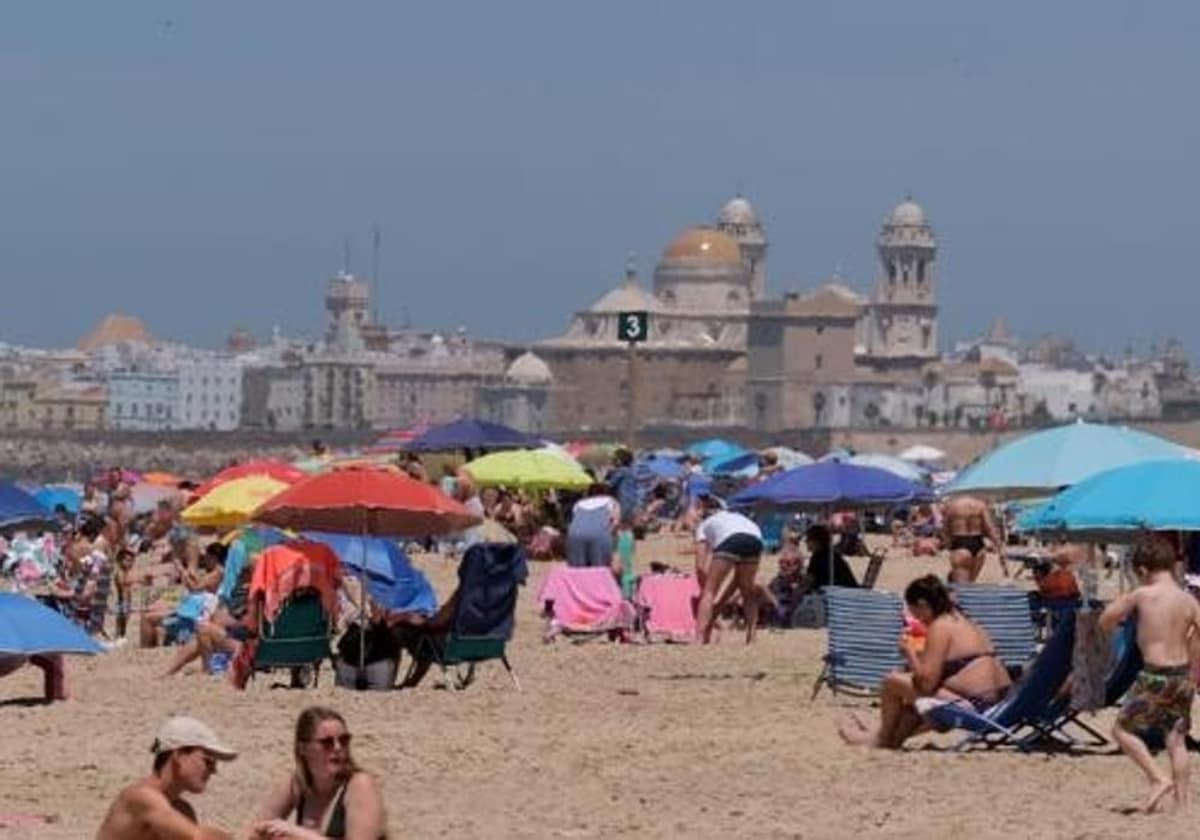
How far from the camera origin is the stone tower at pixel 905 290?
491 ft

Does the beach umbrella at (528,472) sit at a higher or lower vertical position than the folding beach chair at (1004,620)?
higher

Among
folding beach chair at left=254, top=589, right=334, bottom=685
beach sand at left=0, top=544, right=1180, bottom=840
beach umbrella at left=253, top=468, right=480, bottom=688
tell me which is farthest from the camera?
beach umbrella at left=253, top=468, right=480, bottom=688

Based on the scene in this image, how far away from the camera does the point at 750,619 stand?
17875 millimetres

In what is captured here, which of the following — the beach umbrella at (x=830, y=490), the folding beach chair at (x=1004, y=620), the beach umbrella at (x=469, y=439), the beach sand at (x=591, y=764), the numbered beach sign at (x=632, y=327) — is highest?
the numbered beach sign at (x=632, y=327)

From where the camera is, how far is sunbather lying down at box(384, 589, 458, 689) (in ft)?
49.4

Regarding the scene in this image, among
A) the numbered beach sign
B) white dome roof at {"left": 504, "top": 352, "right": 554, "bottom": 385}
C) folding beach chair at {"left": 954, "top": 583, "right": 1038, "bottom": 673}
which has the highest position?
white dome roof at {"left": 504, "top": 352, "right": 554, "bottom": 385}

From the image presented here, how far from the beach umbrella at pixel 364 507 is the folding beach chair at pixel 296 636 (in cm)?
79

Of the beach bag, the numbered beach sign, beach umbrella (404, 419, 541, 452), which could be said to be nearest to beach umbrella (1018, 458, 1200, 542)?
the beach bag

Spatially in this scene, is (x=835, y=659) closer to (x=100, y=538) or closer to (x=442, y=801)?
(x=442, y=801)

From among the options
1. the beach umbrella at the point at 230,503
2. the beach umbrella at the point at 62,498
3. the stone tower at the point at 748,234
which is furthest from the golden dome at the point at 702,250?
the beach umbrella at the point at 230,503

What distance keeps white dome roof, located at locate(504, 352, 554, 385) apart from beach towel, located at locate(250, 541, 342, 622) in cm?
12297

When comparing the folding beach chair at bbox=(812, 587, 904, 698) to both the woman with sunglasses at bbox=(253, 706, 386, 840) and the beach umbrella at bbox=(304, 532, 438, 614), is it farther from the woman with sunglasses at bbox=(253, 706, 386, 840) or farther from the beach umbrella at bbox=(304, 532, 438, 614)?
the woman with sunglasses at bbox=(253, 706, 386, 840)

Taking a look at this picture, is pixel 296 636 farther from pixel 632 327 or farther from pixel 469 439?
pixel 632 327

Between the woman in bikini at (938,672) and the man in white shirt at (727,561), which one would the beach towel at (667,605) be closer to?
the man in white shirt at (727,561)
